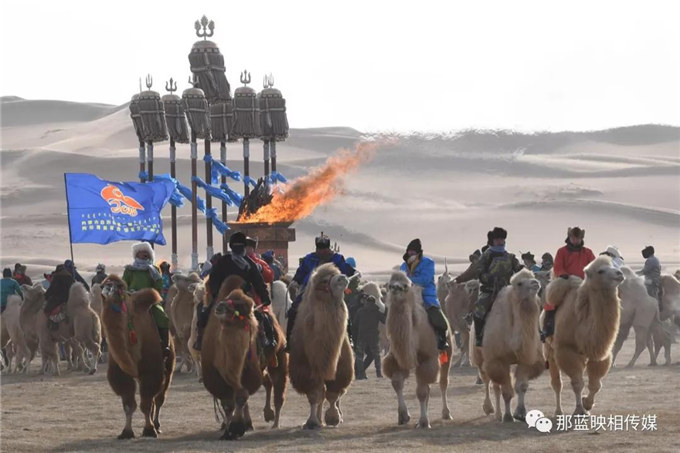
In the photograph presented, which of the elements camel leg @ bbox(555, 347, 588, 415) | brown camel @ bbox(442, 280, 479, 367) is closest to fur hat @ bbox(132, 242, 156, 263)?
camel leg @ bbox(555, 347, 588, 415)

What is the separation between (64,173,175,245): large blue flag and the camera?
30391mm

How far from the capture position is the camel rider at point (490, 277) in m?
16.1

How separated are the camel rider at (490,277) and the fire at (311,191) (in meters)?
24.0

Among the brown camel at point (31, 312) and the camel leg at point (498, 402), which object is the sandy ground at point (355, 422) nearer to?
the camel leg at point (498, 402)

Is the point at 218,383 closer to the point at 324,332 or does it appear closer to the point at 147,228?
the point at 324,332

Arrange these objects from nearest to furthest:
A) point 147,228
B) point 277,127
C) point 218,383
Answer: point 218,383
point 147,228
point 277,127

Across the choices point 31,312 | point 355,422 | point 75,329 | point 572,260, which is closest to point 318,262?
point 355,422

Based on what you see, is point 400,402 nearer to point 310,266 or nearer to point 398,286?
point 398,286

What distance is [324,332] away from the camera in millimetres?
15094

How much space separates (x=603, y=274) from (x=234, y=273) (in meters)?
3.69

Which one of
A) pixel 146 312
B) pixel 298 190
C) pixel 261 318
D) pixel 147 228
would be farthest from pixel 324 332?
pixel 298 190

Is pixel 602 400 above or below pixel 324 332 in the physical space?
below

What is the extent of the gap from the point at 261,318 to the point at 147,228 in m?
18.6

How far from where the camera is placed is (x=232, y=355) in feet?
47.0
